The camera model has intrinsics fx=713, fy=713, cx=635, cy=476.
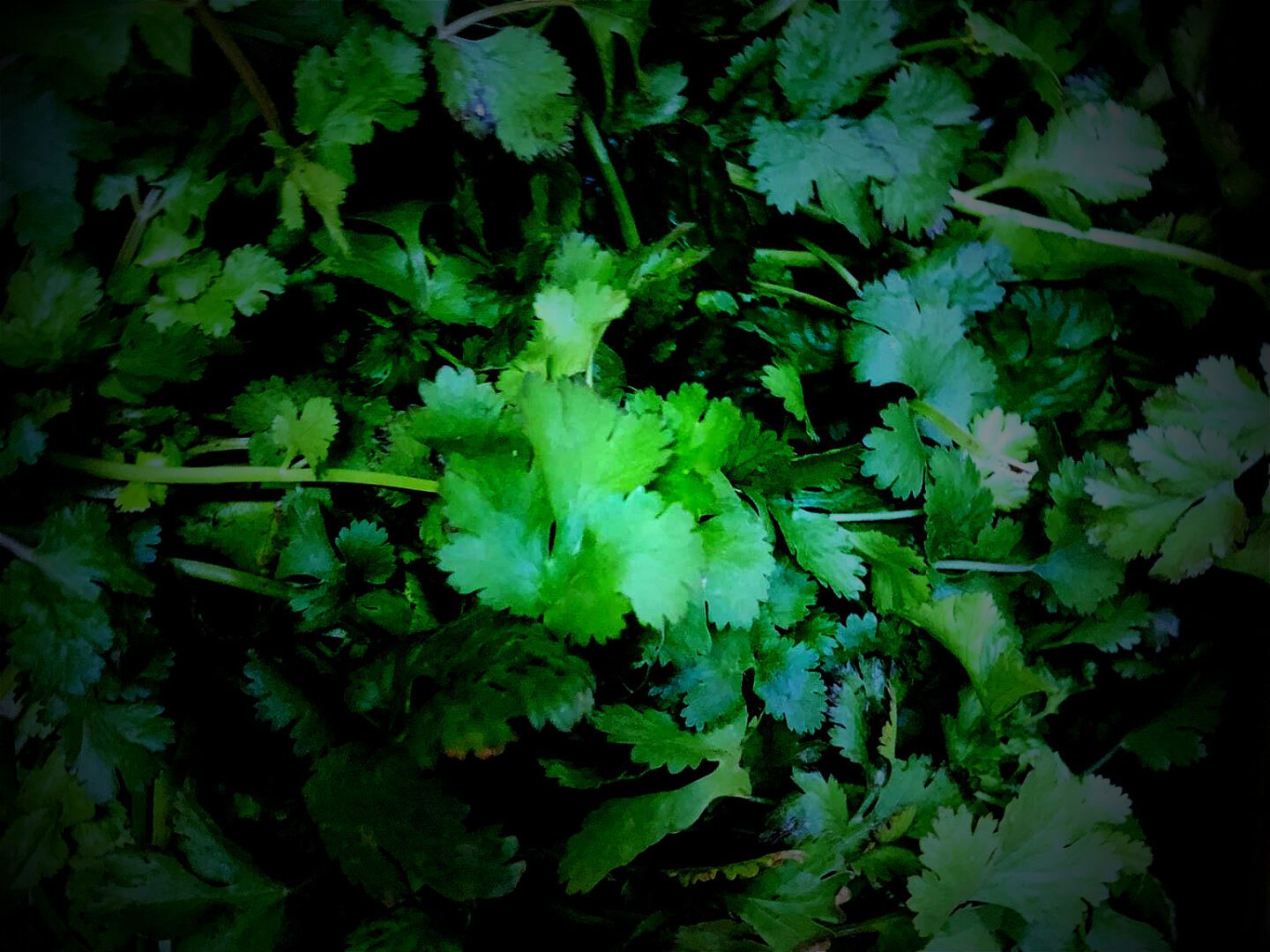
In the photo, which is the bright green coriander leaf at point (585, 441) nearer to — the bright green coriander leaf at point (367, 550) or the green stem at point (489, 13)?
the bright green coriander leaf at point (367, 550)

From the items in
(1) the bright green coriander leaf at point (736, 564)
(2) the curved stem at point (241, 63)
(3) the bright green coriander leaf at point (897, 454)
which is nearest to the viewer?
(2) the curved stem at point (241, 63)

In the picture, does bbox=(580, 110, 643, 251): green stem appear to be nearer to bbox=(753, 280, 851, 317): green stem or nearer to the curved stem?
bbox=(753, 280, 851, 317): green stem

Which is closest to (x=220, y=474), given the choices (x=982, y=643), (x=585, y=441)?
(x=585, y=441)

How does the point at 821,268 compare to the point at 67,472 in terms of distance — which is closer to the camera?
the point at 67,472

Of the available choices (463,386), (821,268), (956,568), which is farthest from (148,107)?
(956,568)

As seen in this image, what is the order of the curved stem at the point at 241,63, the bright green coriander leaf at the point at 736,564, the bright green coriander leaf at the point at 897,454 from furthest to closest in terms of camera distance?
the bright green coriander leaf at the point at 897,454 → the bright green coriander leaf at the point at 736,564 → the curved stem at the point at 241,63

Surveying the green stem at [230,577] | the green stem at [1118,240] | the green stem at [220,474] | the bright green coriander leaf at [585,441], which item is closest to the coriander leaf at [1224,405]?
the green stem at [1118,240]

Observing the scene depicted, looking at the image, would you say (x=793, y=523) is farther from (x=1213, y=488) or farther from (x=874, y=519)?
(x=1213, y=488)
